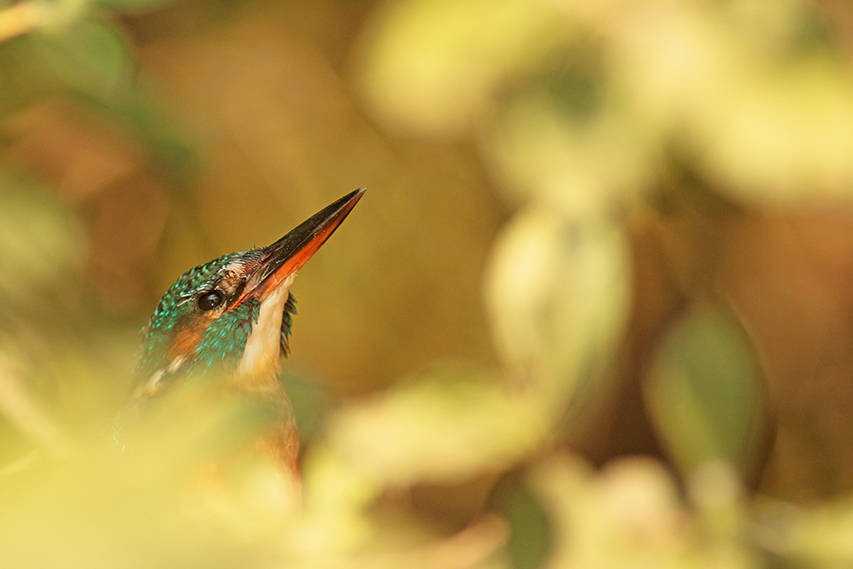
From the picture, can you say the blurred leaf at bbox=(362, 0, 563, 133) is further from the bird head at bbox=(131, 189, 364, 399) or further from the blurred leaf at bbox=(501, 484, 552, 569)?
the blurred leaf at bbox=(501, 484, 552, 569)

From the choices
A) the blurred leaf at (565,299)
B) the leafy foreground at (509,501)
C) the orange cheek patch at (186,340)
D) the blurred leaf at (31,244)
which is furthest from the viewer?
the orange cheek patch at (186,340)

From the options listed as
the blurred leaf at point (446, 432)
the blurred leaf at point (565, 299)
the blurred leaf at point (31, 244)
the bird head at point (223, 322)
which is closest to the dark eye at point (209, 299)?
the bird head at point (223, 322)

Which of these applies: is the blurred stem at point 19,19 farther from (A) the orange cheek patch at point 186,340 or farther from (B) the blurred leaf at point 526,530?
(B) the blurred leaf at point 526,530

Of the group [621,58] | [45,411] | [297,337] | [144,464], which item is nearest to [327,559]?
[45,411]

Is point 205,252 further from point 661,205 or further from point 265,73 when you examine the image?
point 661,205

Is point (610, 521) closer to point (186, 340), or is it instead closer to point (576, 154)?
point (576, 154)

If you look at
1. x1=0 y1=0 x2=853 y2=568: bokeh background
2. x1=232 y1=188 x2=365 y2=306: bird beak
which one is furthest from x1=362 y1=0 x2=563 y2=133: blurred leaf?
x1=232 y1=188 x2=365 y2=306: bird beak

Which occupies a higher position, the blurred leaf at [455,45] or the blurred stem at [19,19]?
the blurred stem at [19,19]
